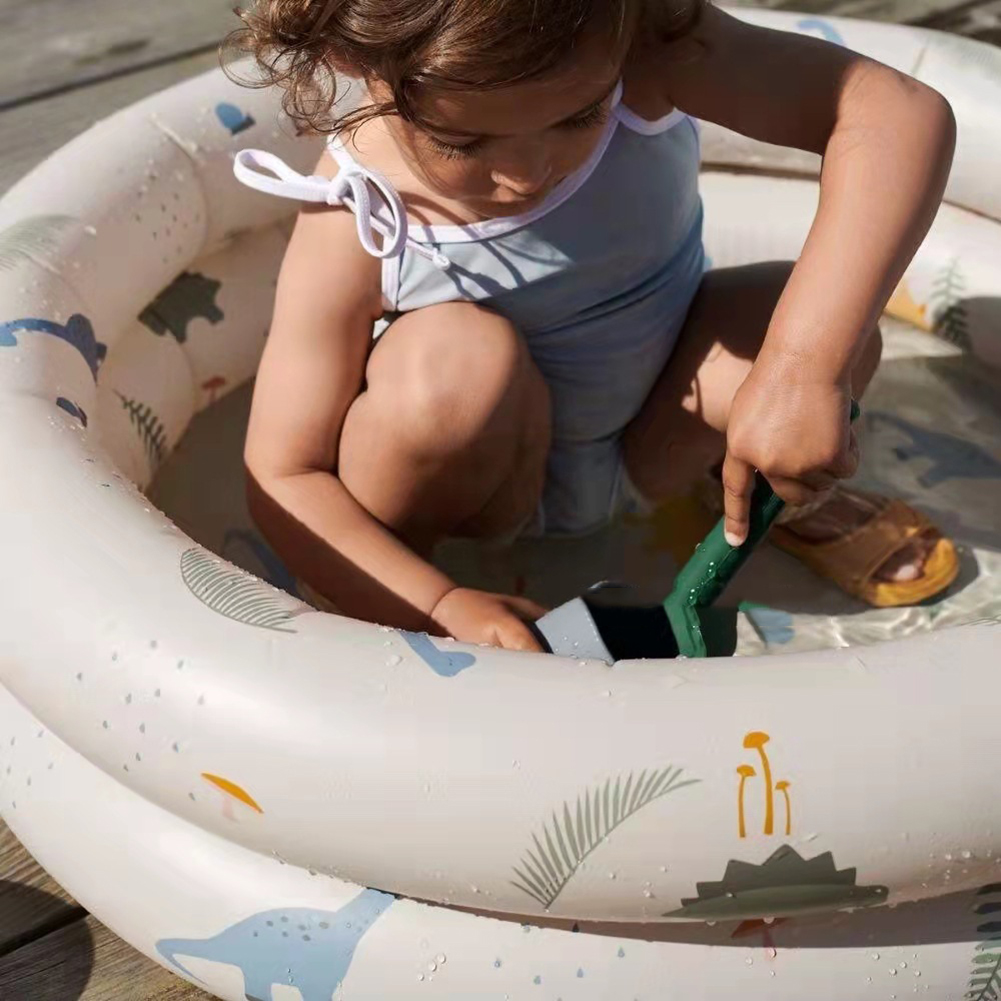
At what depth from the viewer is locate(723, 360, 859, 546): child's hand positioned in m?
1.02

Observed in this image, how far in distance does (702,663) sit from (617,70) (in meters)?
0.43

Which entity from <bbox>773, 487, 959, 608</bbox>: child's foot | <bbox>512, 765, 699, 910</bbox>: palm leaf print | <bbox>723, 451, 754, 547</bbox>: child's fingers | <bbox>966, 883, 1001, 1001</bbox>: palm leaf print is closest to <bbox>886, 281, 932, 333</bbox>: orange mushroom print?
<bbox>773, 487, 959, 608</bbox>: child's foot

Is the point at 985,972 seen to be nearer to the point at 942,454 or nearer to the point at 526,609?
the point at 526,609

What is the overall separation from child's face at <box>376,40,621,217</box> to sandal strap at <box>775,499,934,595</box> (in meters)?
0.49

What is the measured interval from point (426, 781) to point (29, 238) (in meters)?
0.67

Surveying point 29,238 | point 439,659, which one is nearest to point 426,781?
point 439,659

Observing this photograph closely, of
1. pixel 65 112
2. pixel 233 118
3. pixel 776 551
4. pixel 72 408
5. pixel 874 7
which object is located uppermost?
pixel 874 7

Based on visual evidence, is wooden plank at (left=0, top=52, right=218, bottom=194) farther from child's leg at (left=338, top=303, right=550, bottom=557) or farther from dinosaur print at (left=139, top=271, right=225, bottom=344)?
child's leg at (left=338, top=303, right=550, bottom=557)

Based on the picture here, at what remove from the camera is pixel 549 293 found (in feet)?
4.21

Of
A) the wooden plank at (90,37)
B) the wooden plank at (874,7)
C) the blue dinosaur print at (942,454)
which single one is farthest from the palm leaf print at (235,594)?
the wooden plank at (874,7)

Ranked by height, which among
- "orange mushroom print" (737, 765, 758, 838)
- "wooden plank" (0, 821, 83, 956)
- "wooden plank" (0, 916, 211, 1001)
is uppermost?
"orange mushroom print" (737, 765, 758, 838)

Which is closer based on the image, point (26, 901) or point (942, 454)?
point (26, 901)

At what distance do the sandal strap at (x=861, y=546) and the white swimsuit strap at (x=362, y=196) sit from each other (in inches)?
18.8

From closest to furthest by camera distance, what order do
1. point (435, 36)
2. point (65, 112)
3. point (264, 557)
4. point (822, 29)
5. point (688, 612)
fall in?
point (435, 36), point (688, 612), point (264, 557), point (822, 29), point (65, 112)
